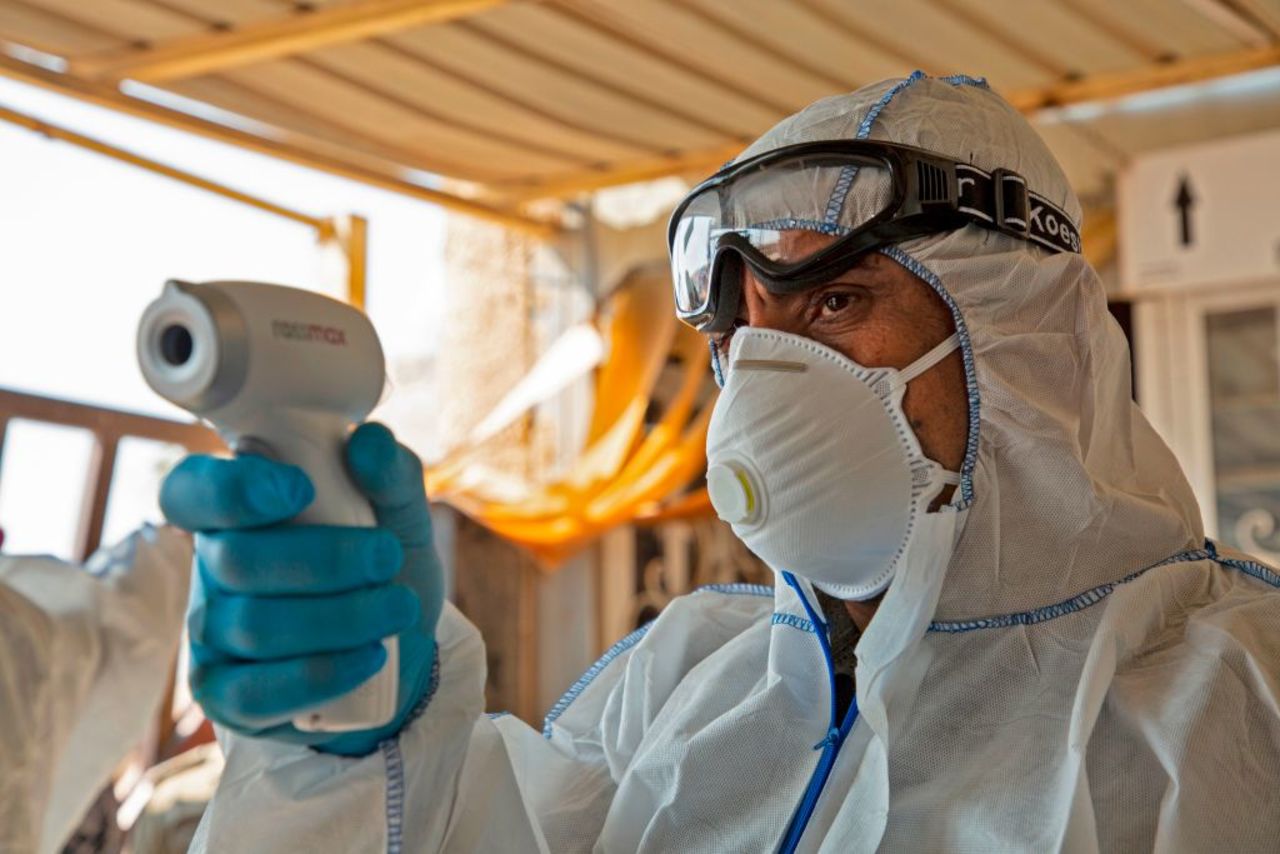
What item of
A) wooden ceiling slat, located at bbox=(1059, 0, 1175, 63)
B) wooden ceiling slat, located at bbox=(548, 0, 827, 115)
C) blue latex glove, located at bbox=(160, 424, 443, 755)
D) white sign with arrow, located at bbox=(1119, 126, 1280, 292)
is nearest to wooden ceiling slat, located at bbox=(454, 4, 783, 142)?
wooden ceiling slat, located at bbox=(548, 0, 827, 115)

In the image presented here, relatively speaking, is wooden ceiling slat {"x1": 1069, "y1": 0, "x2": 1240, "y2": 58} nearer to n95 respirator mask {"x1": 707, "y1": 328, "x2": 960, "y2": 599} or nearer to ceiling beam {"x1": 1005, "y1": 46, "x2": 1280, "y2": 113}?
ceiling beam {"x1": 1005, "y1": 46, "x2": 1280, "y2": 113}

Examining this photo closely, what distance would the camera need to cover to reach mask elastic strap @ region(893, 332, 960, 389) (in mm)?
1512

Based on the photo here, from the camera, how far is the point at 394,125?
4.29m

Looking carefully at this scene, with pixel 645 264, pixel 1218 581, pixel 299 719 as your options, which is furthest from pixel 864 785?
pixel 645 264

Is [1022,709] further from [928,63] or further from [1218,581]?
[928,63]

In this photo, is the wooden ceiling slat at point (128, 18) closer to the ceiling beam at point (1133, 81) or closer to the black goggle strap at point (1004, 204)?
the ceiling beam at point (1133, 81)

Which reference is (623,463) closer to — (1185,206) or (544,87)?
(544,87)

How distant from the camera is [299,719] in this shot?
1.08 metres

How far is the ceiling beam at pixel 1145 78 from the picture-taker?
3855 mm

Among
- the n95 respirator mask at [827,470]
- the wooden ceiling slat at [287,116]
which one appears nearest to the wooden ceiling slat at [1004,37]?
the wooden ceiling slat at [287,116]

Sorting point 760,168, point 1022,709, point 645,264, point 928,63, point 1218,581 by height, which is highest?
point 928,63

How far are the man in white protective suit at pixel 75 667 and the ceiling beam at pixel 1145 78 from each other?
98.1 inches

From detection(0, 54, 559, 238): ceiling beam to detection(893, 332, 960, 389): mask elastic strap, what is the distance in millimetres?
2772

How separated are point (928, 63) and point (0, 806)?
2913mm
